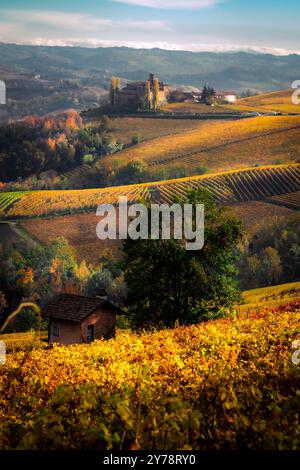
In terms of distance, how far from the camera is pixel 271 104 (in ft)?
574

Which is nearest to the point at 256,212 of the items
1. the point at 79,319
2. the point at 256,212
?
the point at 256,212

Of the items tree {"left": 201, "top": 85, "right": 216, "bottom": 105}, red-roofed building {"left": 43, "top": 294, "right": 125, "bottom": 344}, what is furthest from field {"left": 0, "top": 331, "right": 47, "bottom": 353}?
tree {"left": 201, "top": 85, "right": 216, "bottom": 105}

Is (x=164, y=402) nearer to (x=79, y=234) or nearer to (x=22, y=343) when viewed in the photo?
(x=22, y=343)

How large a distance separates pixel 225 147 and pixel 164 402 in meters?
122

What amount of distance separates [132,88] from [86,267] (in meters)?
102

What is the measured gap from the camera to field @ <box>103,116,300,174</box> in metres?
119

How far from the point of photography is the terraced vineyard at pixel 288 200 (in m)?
92.9

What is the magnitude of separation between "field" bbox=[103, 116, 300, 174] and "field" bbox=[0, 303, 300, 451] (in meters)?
105

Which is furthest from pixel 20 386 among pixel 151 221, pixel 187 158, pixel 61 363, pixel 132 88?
pixel 132 88

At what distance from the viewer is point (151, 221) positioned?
91.9 ft

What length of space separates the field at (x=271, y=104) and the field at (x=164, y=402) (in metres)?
149

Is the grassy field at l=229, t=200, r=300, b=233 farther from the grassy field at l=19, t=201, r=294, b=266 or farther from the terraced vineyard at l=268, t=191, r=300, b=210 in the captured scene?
the terraced vineyard at l=268, t=191, r=300, b=210

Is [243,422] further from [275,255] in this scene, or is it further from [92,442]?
[275,255]

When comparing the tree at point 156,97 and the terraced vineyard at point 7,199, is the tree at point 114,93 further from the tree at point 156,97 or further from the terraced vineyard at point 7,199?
the terraced vineyard at point 7,199
